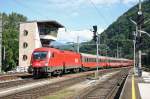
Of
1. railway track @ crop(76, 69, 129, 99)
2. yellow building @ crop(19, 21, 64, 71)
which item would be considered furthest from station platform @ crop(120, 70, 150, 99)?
yellow building @ crop(19, 21, 64, 71)

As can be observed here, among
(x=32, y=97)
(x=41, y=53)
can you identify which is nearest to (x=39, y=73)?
(x=41, y=53)

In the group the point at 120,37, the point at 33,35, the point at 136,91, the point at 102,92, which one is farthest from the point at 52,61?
the point at 120,37

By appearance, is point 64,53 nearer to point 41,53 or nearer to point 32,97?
point 41,53

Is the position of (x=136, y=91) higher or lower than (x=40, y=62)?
lower

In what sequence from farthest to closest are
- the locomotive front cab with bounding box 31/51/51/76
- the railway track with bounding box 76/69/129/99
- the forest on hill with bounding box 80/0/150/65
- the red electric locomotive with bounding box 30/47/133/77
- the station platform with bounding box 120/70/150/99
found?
the forest on hill with bounding box 80/0/150/65 < the red electric locomotive with bounding box 30/47/133/77 < the locomotive front cab with bounding box 31/51/51/76 < the railway track with bounding box 76/69/129/99 < the station platform with bounding box 120/70/150/99

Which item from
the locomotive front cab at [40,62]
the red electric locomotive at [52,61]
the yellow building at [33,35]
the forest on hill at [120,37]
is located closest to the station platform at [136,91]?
the locomotive front cab at [40,62]

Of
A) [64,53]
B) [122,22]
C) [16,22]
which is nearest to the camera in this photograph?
[64,53]

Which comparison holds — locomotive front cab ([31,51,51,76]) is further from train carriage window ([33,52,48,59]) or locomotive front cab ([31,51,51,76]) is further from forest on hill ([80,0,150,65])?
forest on hill ([80,0,150,65])

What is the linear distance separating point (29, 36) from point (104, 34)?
3185 inches

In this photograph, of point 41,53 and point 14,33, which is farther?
point 14,33

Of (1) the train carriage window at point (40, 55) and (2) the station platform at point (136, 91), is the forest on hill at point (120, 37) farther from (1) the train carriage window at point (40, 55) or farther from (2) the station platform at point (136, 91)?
(2) the station platform at point (136, 91)

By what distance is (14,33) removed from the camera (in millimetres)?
111438

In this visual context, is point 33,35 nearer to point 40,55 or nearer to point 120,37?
point 40,55

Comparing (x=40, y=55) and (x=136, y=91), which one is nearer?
(x=136, y=91)
